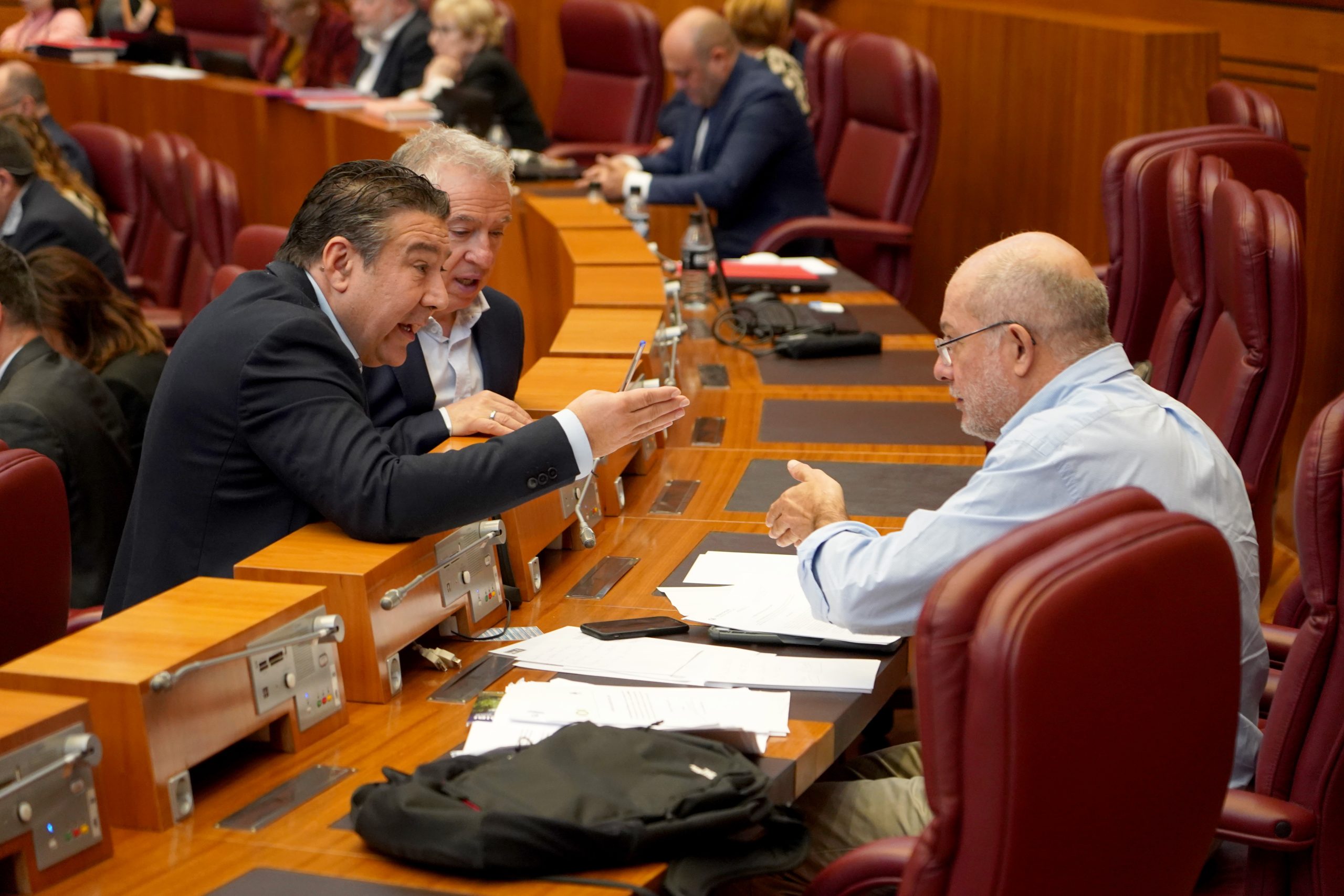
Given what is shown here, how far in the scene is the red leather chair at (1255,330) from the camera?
2434 mm

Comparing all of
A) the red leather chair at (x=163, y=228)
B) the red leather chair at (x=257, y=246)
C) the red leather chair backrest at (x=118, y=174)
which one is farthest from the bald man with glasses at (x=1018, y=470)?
the red leather chair backrest at (x=118, y=174)

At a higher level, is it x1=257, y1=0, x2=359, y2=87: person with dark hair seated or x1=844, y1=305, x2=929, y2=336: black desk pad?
x1=257, y1=0, x2=359, y2=87: person with dark hair seated

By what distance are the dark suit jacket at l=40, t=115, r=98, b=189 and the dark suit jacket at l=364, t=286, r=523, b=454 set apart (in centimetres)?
337

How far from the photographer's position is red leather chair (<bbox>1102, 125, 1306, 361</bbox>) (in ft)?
10.3

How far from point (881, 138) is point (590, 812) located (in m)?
4.22

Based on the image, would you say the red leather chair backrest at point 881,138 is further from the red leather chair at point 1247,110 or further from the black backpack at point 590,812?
the black backpack at point 590,812

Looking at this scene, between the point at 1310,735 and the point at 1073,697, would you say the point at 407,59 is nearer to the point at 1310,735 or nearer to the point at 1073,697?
the point at 1310,735

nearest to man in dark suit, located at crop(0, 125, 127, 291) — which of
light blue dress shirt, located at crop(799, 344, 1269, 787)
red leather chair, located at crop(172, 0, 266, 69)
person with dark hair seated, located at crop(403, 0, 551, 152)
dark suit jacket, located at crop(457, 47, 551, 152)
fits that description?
person with dark hair seated, located at crop(403, 0, 551, 152)

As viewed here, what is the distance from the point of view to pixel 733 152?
4.87 metres

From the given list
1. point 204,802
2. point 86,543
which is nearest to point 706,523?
point 204,802

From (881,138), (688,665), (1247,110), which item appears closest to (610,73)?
(881,138)

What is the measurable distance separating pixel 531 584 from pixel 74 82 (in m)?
5.76

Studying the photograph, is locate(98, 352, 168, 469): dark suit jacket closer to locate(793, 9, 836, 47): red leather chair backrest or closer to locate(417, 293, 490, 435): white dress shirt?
locate(417, 293, 490, 435): white dress shirt

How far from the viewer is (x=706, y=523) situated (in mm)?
2404
